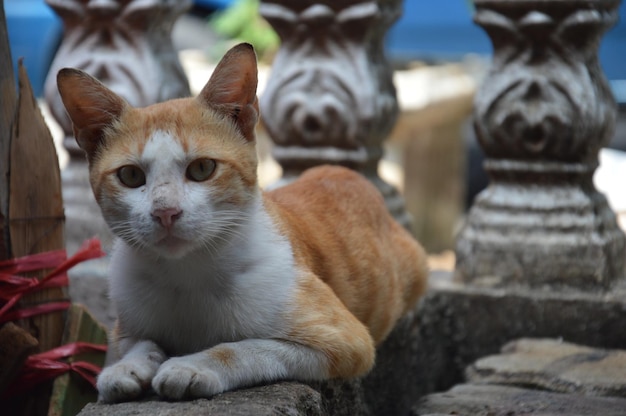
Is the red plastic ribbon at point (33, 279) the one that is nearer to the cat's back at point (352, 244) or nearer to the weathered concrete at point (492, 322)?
the cat's back at point (352, 244)

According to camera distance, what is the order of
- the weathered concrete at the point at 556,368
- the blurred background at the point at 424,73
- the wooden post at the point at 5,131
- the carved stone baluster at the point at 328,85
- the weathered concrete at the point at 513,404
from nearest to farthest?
the weathered concrete at the point at 513,404
the wooden post at the point at 5,131
the weathered concrete at the point at 556,368
the carved stone baluster at the point at 328,85
the blurred background at the point at 424,73

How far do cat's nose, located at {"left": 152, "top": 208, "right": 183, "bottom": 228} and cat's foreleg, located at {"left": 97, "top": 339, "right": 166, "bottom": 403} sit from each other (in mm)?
351

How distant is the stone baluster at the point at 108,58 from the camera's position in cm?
378

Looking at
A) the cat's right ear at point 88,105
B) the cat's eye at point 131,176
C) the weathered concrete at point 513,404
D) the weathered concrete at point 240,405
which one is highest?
the cat's right ear at point 88,105

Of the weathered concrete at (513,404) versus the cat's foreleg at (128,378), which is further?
the weathered concrete at (513,404)

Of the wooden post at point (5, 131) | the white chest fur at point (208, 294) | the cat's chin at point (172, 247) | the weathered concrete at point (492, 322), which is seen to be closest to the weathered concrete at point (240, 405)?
the white chest fur at point (208, 294)

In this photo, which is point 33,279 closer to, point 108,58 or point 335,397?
point 335,397

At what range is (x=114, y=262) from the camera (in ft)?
8.09

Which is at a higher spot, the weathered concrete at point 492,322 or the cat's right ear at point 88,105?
the cat's right ear at point 88,105

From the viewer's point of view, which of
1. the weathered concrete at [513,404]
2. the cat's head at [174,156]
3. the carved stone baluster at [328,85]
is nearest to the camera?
the cat's head at [174,156]

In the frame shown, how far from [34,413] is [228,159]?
1.07 meters

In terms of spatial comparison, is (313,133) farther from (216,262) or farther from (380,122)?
(216,262)

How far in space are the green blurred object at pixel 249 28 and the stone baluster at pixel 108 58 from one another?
513 cm

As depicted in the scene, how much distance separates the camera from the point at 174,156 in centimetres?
221
